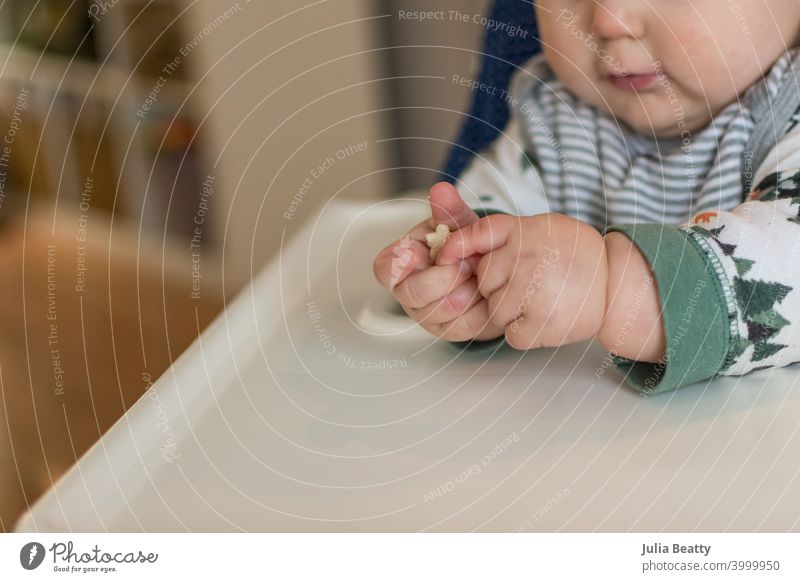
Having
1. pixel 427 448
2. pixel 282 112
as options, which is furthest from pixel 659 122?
pixel 282 112

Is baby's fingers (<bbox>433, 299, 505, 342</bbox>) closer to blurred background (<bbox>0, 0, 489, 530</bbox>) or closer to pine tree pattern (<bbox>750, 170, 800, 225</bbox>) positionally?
pine tree pattern (<bbox>750, 170, 800, 225</bbox>)

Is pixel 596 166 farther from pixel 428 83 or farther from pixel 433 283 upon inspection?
pixel 428 83

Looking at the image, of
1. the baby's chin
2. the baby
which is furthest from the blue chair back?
the baby's chin

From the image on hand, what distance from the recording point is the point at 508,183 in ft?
1.90

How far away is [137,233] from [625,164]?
1.06 meters

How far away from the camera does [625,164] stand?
1.86 feet

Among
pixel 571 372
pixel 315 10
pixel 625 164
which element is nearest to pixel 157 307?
pixel 315 10

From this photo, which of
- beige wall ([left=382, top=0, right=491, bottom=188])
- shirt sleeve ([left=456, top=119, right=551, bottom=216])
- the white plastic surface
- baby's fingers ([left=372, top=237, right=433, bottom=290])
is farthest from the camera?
beige wall ([left=382, top=0, right=491, bottom=188])

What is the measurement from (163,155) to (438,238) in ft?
3.48

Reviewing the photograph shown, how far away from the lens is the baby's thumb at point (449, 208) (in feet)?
1.41

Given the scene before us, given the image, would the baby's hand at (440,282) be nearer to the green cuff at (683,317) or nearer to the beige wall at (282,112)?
the green cuff at (683,317)

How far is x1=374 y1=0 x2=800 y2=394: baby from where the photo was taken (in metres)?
0.39
